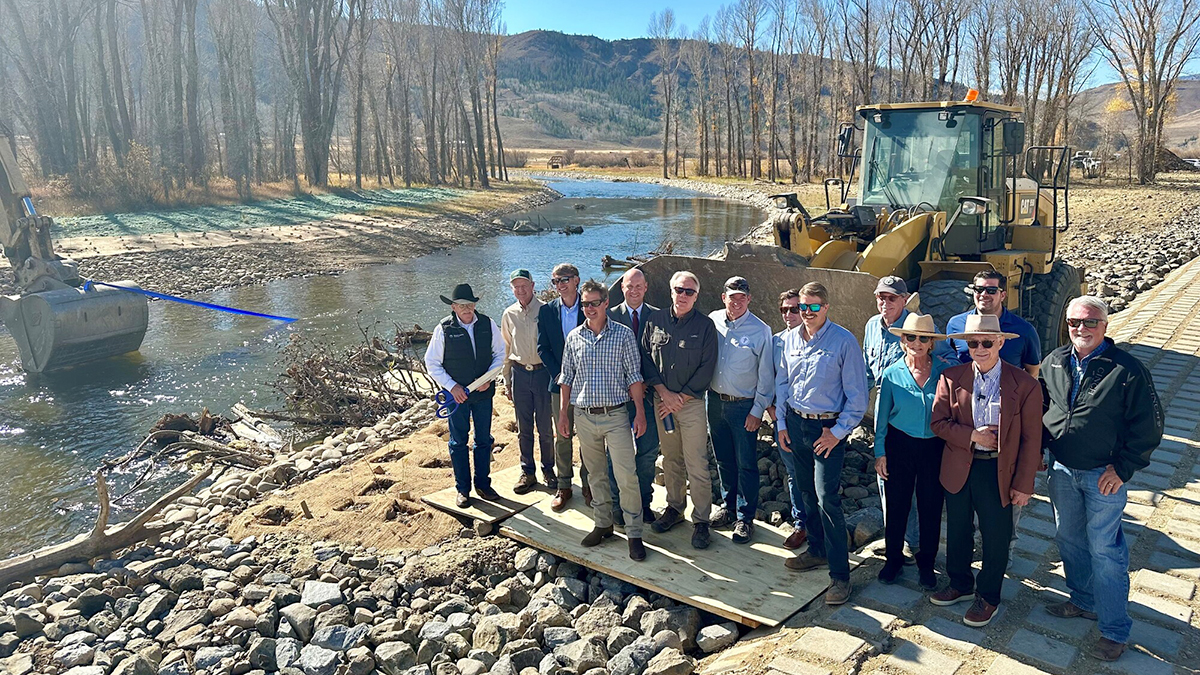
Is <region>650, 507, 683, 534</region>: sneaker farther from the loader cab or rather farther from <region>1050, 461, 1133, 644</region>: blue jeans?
the loader cab

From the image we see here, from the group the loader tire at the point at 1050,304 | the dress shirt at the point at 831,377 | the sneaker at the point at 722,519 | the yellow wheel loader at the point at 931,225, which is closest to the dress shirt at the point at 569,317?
the sneaker at the point at 722,519

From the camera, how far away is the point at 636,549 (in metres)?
5.42

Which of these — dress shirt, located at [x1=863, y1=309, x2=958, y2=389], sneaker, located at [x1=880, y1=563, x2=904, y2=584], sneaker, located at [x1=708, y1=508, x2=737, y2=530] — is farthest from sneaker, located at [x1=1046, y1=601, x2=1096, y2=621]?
sneaker, located at [x1=708, y1=508, x2=737, y2=530]

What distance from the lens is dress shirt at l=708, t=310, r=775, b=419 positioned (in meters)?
5.21

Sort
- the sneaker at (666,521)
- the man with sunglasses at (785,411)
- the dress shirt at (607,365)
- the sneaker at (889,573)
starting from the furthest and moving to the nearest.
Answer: the sneaker at (666,521) → the dress shirt at (607,365) → the man with sunglasses at (785,411) → the sneaker at (889,573)

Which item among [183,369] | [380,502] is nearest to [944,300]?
[380,502]

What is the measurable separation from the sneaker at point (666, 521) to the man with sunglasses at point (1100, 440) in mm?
2465

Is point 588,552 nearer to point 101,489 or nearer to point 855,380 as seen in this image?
point 855,380

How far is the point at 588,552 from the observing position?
18.3 ft

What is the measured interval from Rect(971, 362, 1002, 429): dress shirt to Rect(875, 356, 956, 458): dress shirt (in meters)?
0.22

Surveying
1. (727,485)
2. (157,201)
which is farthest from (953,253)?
(157,201)

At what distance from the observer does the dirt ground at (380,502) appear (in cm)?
636

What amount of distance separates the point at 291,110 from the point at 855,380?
4919 centimetres

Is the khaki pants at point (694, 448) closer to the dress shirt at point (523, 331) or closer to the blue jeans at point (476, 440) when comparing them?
the dress shirt at point (523, 331)
